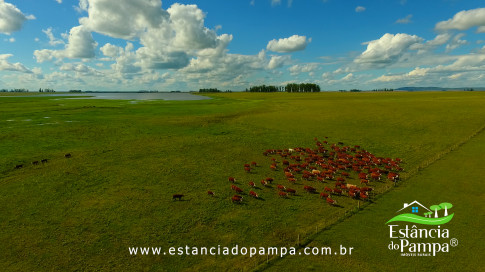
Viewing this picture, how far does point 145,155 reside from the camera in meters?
38.5

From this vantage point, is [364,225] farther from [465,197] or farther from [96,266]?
[96,266]

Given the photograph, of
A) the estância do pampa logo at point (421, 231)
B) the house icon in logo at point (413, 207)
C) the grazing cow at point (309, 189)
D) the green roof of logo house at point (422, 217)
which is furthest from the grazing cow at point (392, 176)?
the grazing cow at point (309, 189)

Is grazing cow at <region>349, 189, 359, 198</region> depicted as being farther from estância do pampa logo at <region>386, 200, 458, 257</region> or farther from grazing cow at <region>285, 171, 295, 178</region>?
grazing cow at <region>285, 171, 295, 178</region>

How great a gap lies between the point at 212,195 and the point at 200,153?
15059 mm

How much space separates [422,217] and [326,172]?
A: 11.4 meters

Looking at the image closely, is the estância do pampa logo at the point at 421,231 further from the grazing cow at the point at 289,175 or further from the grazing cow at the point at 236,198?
the grazing cow at the point at 236,198

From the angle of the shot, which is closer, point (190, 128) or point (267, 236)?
point (267, 236)

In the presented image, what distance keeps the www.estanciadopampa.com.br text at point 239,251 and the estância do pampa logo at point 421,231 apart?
4.40m

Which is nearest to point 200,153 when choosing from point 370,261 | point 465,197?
point 370,261

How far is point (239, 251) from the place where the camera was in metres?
17.9

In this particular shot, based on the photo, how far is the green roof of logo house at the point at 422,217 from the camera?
2099 centimetres

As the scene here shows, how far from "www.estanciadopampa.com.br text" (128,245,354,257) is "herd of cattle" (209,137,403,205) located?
6951 mm

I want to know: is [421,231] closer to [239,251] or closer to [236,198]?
[239,251]

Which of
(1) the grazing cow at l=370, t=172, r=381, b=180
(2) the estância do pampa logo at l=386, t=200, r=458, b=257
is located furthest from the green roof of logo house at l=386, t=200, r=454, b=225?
(1) the grazing cow at l=370, t=172, r=381, b=180
